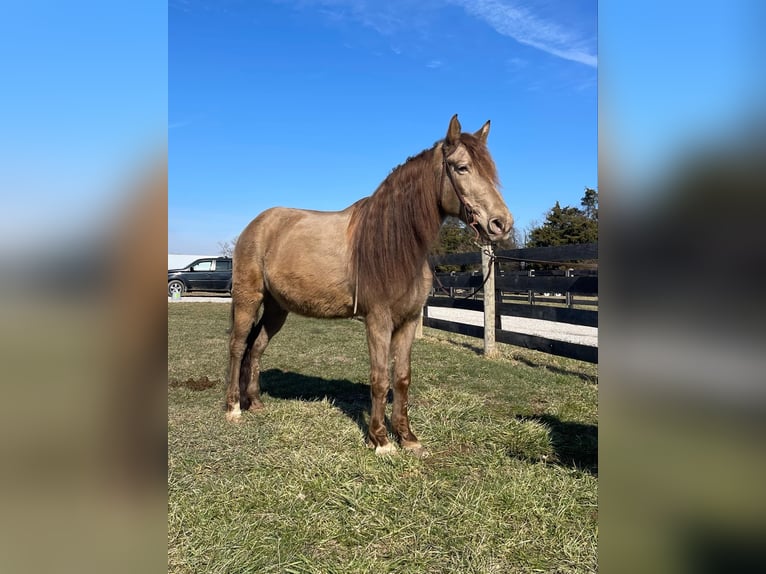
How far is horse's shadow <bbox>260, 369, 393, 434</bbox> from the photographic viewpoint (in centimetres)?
471

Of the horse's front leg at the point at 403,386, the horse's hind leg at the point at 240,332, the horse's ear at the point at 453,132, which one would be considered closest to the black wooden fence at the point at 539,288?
the horse's front leg at the point at 403,386

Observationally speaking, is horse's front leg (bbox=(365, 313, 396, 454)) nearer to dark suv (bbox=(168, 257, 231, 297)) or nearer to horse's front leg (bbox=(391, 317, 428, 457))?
horse's front leg (bbox=(391, 317, 428, 457))

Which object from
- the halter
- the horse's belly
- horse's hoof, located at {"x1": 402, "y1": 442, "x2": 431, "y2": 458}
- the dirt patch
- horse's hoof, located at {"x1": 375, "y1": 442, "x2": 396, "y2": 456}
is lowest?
horse's hoof, located at {"x1": 402, "y1": 442, "x2": 431, "y2": 458}

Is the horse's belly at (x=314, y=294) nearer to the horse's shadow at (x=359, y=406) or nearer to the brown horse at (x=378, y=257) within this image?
the brown horse at (x=378, y=257)

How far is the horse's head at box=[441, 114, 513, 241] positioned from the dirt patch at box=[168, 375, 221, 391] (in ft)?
12.7

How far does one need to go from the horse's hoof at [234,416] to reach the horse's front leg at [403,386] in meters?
1.57

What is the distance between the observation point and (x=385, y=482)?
120 inches

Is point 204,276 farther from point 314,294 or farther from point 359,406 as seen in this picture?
point 314,294

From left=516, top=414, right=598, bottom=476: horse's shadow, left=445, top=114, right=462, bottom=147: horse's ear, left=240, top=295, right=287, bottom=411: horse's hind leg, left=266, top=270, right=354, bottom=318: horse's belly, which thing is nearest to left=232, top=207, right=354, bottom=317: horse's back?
left=266, top=270, right=354, bottom=318: horse's belly
